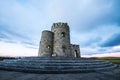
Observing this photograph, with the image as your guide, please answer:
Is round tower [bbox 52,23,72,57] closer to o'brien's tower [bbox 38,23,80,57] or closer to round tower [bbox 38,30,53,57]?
o'brien's tower [bbox 38,23,80,57]

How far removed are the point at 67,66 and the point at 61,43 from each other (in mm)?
11724

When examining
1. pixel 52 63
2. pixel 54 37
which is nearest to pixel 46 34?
pixel 54 37

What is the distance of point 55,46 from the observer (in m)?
21.0

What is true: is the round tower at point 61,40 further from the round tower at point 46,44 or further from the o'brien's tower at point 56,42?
the round tower at point 46,44

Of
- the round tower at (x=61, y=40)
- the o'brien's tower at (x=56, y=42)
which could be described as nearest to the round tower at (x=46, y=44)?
the o'brien's tower at (x=56, y=42)

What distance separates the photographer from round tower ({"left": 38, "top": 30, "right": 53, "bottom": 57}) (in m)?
20.7

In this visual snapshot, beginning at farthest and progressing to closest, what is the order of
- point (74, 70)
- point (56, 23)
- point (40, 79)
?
point (56, 23) → point (74, 70) → point (40, 79)

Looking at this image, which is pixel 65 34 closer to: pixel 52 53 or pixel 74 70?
pixel 52 53

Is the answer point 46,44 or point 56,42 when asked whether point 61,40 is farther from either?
point 46,44

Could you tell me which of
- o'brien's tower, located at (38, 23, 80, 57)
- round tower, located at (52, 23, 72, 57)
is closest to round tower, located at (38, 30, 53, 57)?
o'brien's tower, located at (38, 23, 80, 57)

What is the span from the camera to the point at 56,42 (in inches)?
827

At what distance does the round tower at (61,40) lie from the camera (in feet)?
66.8

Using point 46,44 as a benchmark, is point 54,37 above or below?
above

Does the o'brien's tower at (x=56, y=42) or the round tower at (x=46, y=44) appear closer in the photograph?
the o'brien's tower at (x=56, y=42)
